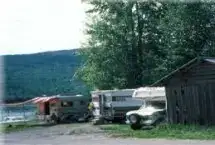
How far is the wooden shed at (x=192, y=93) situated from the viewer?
26.5 m

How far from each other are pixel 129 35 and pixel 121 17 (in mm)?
1774

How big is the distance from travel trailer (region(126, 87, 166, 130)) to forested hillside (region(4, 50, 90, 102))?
689 inches

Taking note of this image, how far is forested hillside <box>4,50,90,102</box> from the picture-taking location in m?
51.6

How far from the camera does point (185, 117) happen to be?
27734 millimetres

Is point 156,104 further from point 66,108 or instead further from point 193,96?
point 66,108

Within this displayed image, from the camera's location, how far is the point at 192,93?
27250mm

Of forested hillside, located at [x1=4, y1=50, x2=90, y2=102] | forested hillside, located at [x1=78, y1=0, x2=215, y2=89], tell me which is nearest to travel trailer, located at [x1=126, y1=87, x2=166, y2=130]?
forested hillside, located at [x1=78, y1=0, x2=215, y2=89]

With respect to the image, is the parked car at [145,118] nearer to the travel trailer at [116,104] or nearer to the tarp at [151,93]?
A: the tarp at [151,93]

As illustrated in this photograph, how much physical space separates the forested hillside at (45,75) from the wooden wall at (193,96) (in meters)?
21.4

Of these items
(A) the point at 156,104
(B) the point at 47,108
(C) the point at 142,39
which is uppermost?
(C) the point at 142,39

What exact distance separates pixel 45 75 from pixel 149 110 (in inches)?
1324

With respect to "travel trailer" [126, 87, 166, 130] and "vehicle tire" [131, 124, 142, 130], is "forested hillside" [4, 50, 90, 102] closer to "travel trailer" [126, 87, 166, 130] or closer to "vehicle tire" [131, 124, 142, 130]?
"travel trailer" [126, 87, 166, 130]

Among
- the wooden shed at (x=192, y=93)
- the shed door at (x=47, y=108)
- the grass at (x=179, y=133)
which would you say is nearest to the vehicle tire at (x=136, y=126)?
the wooden shed at (x=192, y=93)

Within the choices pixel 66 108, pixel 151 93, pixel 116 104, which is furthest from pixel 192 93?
pixel 66 108
